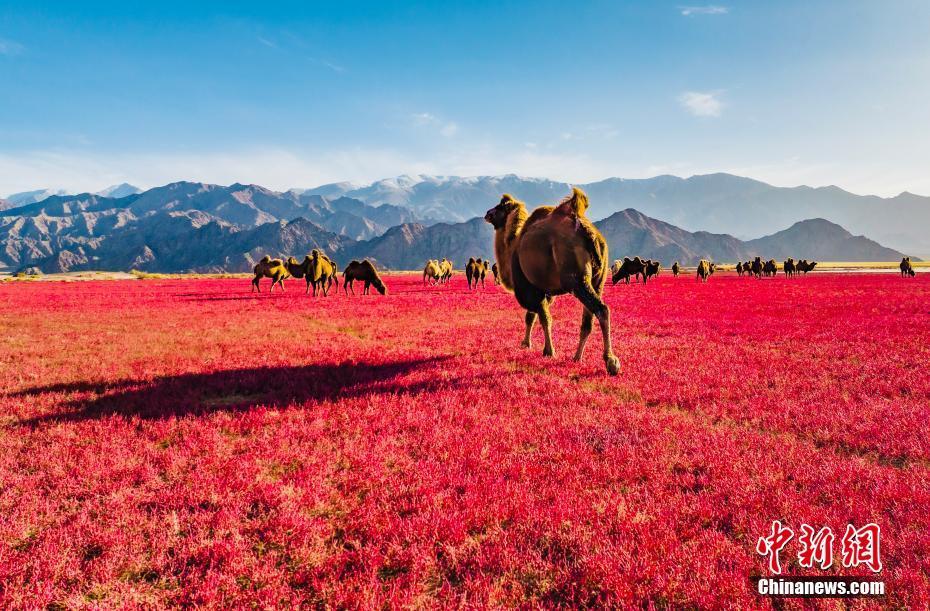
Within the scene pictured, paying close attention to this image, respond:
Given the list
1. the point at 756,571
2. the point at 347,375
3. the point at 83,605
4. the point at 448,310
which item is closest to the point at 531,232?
the point at 347,375

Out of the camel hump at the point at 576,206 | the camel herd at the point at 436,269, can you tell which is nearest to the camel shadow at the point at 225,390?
the camel hump at the point at 576,206

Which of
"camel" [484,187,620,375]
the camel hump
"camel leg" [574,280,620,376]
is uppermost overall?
the camel hump

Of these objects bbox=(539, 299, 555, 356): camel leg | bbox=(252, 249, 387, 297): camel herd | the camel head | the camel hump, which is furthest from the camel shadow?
bbox=(252, 249, 387, 297): camel herd

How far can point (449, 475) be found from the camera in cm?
481

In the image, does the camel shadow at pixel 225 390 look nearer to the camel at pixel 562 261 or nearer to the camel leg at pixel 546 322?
the camel leg at pixel 546 322

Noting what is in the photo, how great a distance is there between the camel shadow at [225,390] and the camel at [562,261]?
9.83 ft

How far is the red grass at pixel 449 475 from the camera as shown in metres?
3.24

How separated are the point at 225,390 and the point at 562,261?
284 inches

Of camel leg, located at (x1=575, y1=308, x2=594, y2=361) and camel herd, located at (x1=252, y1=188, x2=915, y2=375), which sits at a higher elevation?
camel herd, located at (x1=252, y1=188, x2=915, y2=375)

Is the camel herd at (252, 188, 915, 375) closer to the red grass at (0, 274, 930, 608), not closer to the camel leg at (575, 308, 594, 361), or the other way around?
A: the camel leg at (575, 308, 594, 361)

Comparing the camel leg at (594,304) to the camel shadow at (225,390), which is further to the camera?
the camel leg at (594,304)

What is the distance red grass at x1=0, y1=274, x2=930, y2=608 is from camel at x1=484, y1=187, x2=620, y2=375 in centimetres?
135

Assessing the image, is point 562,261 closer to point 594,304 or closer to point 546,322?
point 594,304

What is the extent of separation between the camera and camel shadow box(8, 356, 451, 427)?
7.10 m
